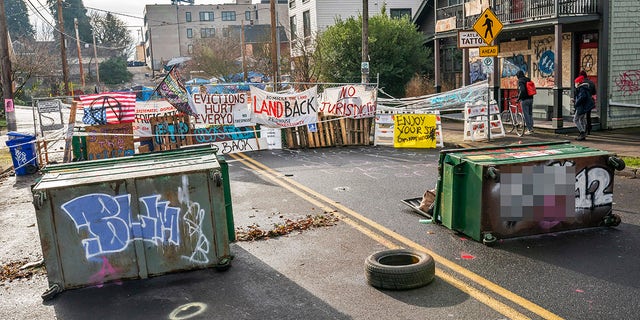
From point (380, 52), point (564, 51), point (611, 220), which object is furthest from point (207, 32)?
point (611, 220)

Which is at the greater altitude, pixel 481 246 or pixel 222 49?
pixel 222 49

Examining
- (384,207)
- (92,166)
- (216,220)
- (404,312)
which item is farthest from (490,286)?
(92,166)

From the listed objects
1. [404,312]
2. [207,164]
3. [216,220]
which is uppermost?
[207,164]

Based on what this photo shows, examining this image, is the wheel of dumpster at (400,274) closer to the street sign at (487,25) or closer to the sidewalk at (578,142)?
the sidewalk at (578,142)

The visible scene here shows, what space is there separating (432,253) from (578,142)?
1069cm

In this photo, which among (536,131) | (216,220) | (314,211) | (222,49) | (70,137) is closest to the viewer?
(216,220)

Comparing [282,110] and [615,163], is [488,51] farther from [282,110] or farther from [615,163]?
[615,163]

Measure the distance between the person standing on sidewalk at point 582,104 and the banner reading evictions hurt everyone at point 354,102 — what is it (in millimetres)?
5531

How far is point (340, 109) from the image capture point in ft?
59.6

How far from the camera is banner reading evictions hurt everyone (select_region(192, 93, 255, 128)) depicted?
17500mm

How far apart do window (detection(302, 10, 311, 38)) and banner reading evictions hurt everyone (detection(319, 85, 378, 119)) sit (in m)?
27.6

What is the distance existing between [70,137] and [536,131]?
44.9ft

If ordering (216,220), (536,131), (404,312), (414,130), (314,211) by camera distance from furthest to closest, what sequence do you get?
1. (536,131)
2. (414,130)
3. (314,211)
4. (216,220)
5. (404,312)

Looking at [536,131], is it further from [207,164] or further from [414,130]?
[207,164]
